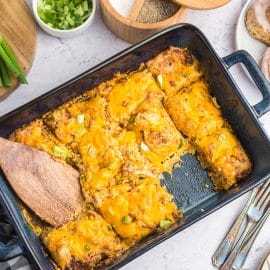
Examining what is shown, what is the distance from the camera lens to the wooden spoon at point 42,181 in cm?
294

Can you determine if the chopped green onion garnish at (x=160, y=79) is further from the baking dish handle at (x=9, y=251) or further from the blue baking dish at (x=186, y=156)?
the baking dish handle at (x=9, y=251)

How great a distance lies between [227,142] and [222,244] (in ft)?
1.84

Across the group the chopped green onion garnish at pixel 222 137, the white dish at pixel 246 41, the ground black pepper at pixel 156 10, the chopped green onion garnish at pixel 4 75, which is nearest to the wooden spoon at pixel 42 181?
the chopped green onion garnish at pixel 4 75

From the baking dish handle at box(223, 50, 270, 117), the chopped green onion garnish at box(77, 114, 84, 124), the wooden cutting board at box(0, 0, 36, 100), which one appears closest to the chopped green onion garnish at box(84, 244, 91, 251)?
the chopped green onion garnish at box(77, 114, 84, 124)

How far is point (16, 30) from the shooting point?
315cm

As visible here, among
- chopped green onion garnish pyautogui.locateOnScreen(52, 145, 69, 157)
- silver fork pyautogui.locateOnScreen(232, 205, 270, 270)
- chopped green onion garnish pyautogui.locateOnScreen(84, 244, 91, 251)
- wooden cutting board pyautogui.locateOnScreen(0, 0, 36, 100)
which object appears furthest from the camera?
silver fork pyautogui.locateOnScreen(232, 205, 270, 270)

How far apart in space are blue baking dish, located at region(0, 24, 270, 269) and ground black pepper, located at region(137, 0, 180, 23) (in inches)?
6.2

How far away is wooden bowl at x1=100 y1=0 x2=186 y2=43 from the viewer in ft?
10.1

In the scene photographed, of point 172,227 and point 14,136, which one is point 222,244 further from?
point 14,136

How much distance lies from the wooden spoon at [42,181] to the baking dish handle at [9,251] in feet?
0.72

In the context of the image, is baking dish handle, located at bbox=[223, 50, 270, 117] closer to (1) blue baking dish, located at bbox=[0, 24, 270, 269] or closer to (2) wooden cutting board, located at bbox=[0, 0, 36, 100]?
(1) blue baking dish, located at bbox=[0, 24, 270, 269]

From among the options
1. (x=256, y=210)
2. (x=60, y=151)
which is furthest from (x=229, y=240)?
(x=60, y=151)

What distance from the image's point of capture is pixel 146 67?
3.12 m

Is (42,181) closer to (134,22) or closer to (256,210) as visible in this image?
(134,22)
